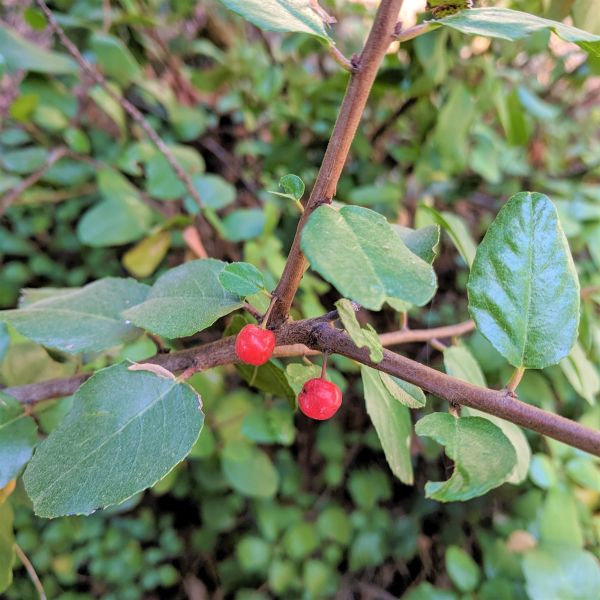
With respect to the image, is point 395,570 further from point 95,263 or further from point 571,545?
point 95,263

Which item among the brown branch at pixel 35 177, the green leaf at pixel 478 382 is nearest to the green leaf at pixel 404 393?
the green leaf at pixel 478 382

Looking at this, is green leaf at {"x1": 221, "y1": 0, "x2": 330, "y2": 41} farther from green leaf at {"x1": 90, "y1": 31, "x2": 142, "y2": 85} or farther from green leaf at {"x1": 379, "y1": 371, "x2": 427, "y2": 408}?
green leaf at {"x1": 90, "y1": 31, "x2": 142, "y2": 85}

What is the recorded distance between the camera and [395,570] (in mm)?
1350

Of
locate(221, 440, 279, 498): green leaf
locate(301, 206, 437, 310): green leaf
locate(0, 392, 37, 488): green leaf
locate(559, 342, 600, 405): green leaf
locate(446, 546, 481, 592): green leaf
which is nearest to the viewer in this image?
locate(301, 206, 437, 310): green leaf

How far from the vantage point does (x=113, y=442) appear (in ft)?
1.42

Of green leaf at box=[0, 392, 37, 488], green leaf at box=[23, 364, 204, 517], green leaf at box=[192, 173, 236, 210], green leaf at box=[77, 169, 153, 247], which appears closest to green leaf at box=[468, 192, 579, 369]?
green leaf at box=[23, 364, 204, 517]

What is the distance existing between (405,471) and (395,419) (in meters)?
0.06

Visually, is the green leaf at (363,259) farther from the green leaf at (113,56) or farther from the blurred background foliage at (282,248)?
the green leaf at (113,56)

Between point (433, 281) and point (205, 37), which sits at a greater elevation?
point (433, 281)

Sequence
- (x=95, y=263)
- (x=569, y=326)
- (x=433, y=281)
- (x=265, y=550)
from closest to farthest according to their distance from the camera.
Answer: (x=433, y=281), (x=569, y=326), (x=265, y=550), (x=95, y=263)

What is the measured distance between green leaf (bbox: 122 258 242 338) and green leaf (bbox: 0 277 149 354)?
0.08 metres

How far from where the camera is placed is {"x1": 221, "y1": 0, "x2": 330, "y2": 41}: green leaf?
14.9 inches

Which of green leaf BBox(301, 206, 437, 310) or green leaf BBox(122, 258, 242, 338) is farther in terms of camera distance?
green leaf BBox(122, 258, 242, 338)

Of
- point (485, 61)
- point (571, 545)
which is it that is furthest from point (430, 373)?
point (485, 61)
